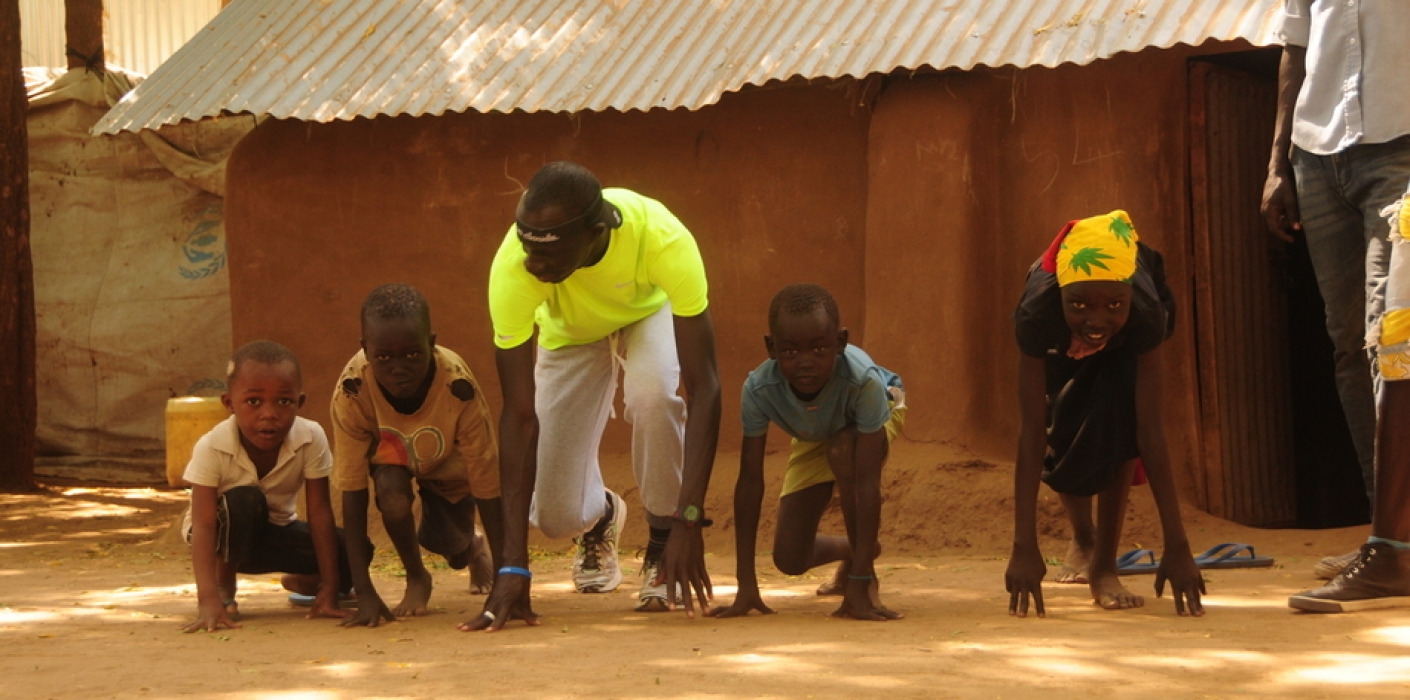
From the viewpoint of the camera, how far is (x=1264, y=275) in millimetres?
6371

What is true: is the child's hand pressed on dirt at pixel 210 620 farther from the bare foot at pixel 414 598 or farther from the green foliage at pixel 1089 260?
the green foliage at pixel 1089 260

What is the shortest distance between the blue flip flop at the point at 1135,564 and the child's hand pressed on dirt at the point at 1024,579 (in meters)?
1.05

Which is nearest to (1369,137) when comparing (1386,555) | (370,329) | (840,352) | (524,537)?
(1386,555)

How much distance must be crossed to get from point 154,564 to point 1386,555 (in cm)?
497

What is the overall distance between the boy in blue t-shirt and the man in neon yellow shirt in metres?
0.14

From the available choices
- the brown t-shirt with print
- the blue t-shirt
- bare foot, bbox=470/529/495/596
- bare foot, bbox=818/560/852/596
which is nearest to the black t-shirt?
the blue t-shirt

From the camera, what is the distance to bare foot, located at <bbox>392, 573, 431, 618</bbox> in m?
4.22

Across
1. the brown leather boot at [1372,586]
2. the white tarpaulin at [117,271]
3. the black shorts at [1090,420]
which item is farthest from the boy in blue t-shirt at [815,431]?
the white tarpaulin at [117,271]

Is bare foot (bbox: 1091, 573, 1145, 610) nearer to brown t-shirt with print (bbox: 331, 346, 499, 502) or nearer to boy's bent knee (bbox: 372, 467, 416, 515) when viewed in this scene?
brown t-shirt with print (bbox: 331, 346, 499, 502)

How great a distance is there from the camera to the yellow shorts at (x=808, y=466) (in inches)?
166

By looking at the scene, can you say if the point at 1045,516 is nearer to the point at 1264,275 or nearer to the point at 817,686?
the point at 1264,275

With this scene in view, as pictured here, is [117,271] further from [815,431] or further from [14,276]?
[815,431]

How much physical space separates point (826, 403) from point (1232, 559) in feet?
6.14

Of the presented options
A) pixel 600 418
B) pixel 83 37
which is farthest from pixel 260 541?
pixel 83 37
